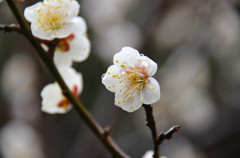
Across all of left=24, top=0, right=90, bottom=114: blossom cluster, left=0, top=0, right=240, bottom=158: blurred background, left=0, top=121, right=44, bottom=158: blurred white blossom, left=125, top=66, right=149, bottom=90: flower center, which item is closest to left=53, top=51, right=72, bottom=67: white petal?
left=24, top=0, right=90, bottom=114: blossom cluster

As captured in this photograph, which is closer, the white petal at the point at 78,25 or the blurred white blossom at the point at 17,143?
the white petal at the point at 78,25

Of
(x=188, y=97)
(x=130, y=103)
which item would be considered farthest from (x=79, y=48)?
(x=188, y=97)

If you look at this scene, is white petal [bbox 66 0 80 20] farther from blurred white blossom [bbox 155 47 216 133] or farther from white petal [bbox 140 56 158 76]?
blurred white blossom [bbox 155 47 216 133]

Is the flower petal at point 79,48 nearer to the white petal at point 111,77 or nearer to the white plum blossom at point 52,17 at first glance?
the white plum blossom at point 52,17

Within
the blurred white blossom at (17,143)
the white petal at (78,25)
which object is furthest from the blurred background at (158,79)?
the white petal at (78,25)

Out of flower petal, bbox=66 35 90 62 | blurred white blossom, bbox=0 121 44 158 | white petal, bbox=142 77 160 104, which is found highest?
flower petal, bbox=66 35 90 62

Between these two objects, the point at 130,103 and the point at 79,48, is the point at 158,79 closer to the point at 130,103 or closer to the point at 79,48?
the point at 79,48
